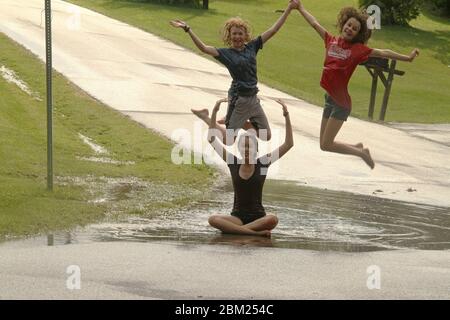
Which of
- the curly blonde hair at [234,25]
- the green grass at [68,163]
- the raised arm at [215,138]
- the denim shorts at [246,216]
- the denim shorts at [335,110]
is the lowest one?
the green grass at [68,163]

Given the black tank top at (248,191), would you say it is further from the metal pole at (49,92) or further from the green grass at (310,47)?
the green grass at (310,47)

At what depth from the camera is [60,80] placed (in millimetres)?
26719

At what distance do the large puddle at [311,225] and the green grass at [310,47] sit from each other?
15245 mm

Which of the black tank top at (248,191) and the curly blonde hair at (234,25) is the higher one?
the curly blonde hair at (234,25)

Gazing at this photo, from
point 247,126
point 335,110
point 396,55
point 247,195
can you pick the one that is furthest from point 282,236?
point 396,55

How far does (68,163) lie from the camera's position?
17.2 meters

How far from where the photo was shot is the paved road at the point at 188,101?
18.7 meters

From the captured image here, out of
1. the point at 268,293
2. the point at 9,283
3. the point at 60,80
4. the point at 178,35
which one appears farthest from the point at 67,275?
the point at 178,35

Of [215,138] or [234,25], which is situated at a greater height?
[234,25]

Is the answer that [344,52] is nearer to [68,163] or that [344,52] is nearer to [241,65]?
[241,65]

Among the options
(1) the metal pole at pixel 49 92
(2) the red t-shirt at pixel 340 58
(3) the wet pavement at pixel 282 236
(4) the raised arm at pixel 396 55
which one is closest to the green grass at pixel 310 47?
(3) the wet pavement at pixel 282 236

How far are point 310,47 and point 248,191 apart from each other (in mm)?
32887
